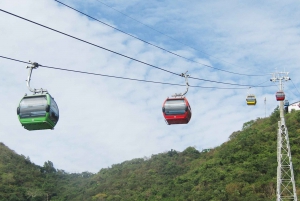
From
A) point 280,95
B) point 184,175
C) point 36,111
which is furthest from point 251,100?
point 184,175

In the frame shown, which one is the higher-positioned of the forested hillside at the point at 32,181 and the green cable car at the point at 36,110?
the green cable car at the point at 36,110

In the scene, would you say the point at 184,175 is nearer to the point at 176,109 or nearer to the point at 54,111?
the point at 176,109

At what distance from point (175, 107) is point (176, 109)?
0.21 feet

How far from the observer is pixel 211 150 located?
68312mm

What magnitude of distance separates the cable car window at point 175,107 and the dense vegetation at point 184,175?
26.8 meters

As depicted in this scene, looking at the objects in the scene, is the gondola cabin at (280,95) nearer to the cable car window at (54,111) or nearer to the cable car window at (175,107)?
the cable car window at (175,107)

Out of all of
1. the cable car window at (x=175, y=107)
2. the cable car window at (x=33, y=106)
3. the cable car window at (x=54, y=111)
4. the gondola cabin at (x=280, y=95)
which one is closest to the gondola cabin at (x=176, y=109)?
the cable car window at (x=175, y=107)

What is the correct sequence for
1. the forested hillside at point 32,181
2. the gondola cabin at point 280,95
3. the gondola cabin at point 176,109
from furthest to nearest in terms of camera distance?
the forested hillside at point 32,181
the gondola cabin at point 280,95
the gondola cabin at point 176,109

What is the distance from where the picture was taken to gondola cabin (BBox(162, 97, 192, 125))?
1233cm

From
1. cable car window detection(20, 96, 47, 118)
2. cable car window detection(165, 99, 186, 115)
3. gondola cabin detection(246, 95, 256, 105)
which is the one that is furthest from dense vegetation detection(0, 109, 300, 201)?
cable car window detection(20, 96, 47, 118)

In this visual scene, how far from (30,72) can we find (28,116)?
1102 millimetres

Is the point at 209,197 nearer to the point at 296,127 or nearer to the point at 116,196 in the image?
the point at 296,127

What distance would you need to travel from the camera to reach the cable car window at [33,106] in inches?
397

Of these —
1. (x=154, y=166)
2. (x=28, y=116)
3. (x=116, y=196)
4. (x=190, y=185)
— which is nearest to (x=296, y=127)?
(x=190, y=185)
